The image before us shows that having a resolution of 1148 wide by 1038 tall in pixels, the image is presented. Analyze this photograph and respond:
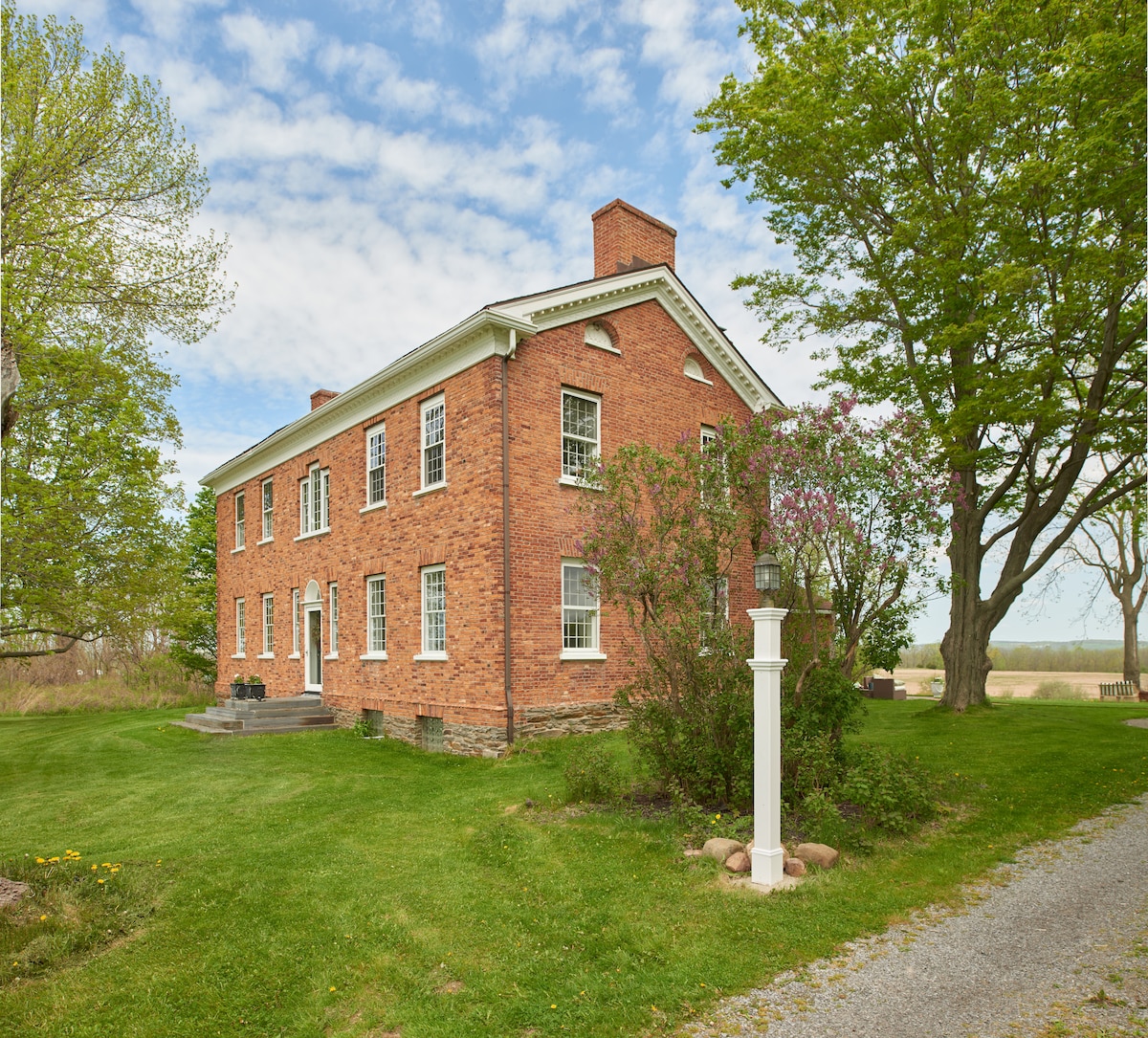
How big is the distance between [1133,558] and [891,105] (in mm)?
19858

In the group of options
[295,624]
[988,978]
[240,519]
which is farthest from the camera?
[240,519]

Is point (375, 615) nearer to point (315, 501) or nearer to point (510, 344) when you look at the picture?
point (315, 501)

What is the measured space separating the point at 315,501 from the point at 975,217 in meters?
16.9

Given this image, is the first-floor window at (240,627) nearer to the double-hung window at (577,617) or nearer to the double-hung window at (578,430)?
the double-hung window at (577,617)

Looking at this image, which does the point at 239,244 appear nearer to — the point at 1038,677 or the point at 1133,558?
the point at 1133,558

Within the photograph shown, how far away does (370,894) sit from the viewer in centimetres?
668

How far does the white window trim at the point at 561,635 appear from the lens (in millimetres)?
14812

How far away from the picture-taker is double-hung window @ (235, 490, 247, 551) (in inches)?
1024

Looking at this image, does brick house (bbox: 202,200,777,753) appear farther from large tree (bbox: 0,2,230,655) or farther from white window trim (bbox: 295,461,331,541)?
large tree (bbox: 0,2,230,655)

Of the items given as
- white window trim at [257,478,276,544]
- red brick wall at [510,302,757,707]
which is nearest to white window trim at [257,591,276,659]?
white window trim at [257,478,276,544]

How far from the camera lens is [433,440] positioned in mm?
16141

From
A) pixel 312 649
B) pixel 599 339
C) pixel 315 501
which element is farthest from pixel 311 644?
pixel 599 339

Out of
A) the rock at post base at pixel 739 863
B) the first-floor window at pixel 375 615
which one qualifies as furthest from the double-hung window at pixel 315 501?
the rock at post base at pixel 739 863

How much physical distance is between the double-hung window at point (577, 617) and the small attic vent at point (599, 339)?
14.8ft
